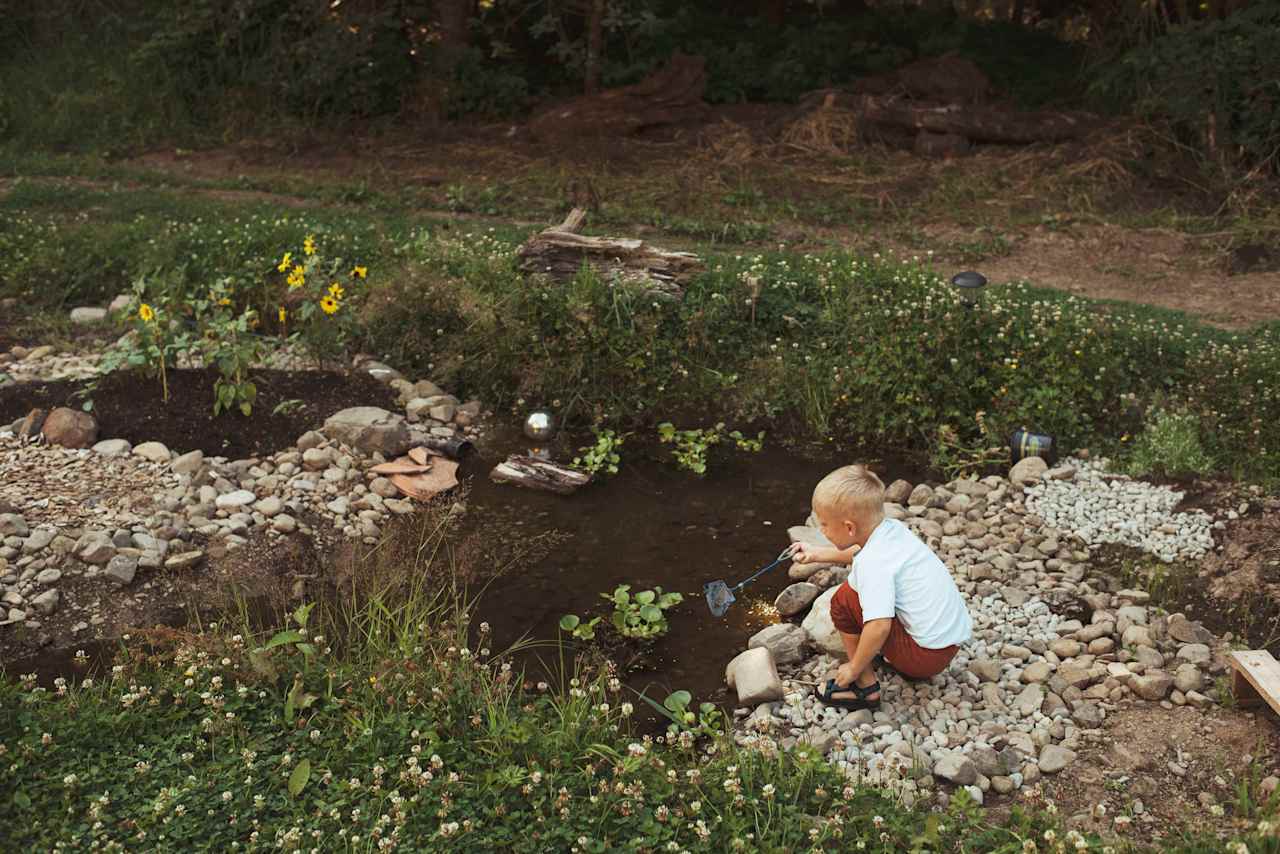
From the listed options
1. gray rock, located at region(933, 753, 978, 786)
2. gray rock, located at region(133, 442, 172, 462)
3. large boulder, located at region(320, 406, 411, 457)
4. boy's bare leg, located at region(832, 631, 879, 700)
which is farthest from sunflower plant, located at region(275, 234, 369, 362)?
gray rock, located at region(933, 753, 978, 786)

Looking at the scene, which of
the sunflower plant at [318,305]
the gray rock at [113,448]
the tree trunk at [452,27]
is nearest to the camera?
the gray rock at [113,448]

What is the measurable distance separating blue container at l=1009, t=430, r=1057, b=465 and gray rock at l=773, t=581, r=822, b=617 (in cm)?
171

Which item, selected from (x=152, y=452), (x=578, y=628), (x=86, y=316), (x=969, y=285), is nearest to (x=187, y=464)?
(x=152, y=452)

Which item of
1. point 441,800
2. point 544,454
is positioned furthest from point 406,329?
point 441,800

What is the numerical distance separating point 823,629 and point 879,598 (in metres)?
0.73

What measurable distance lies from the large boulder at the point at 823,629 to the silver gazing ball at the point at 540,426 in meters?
2.13

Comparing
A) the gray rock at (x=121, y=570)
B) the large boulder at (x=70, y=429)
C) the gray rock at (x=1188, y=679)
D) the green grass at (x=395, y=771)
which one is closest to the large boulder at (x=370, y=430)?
→ the large boulder at (x=70, y=429)

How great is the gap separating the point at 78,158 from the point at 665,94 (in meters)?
5.86

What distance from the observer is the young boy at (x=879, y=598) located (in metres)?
4.09

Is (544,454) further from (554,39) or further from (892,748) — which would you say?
(554,39)

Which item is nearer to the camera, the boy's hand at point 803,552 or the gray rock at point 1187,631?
the boy's hand at point 803,552

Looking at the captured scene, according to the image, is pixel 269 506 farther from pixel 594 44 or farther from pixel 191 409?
pixel 594 44

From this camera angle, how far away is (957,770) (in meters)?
3.82

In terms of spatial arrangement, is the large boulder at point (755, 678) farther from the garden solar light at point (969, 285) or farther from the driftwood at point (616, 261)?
the driftwood at point (616, 261)
